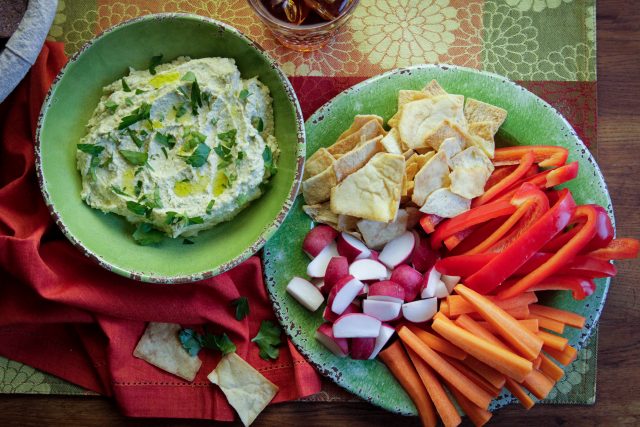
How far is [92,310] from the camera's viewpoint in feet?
7.36

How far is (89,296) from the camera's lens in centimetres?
222

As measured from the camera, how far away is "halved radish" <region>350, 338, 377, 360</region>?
7.16 feet

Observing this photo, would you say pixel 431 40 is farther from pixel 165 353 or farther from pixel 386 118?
pixel 165 353

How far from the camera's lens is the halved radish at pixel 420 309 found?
7.23 feet

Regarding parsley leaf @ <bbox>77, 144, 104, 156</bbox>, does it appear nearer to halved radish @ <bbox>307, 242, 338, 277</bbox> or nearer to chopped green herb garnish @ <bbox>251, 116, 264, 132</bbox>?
chopped green herb garnish @ <bbox>251, 116, 264, 132</bbox>

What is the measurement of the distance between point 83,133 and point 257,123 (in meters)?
0.57

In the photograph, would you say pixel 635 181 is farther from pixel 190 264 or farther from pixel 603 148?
pixel 190 264

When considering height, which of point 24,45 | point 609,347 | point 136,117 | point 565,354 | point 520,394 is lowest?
point 609,347

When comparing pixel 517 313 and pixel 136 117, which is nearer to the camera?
pixel 136 117

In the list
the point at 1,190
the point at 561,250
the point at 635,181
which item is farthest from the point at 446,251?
the point at 1,190

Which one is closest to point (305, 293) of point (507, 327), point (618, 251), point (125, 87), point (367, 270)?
point (367, 270)

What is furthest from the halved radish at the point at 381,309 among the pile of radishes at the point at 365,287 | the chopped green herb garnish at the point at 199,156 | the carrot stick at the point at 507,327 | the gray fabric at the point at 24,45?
the gray fabric at the point at 24,45

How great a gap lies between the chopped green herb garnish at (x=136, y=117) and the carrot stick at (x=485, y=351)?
110 cm

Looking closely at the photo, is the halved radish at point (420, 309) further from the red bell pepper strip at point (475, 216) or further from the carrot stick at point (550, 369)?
the carrot stick at point (550, 369)
